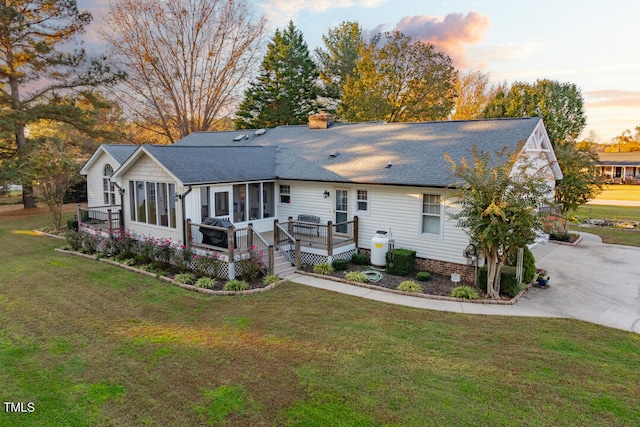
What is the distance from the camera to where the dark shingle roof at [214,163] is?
42.7ft

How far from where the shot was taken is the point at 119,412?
17.8 feet

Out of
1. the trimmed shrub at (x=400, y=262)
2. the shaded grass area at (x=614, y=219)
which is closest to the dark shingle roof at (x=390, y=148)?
the trimmed shrub at (x=400, y=262)

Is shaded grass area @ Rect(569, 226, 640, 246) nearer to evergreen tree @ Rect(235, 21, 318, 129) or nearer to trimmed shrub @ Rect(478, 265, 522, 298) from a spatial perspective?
trimmed shrub @ Rect(478, 265, 522, 298)

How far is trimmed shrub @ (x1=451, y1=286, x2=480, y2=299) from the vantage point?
10.2 meters

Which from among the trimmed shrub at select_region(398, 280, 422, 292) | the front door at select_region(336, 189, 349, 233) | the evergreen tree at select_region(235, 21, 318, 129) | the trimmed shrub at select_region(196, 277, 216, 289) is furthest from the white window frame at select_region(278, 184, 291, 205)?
the evergreen tree at select_region(235, 21, 318, 129)

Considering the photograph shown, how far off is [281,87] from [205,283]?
29.2 meters

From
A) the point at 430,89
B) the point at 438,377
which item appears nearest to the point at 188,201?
the point at 438,377

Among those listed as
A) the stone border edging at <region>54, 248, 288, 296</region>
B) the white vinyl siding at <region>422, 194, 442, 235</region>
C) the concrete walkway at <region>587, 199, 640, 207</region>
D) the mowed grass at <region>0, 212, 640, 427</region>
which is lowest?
the mowed grass at <region>0, 212, 640, 427</region>

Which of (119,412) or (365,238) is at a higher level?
(365,238)

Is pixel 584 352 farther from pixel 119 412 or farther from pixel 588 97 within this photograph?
pixel 588 97

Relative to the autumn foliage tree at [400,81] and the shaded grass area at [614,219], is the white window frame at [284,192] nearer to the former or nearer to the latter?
the shaded grass area at [614,219]

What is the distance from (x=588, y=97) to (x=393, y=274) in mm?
30424

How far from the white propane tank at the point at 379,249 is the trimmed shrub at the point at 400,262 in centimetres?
39

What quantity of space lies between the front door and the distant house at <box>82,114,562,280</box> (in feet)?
0.13
